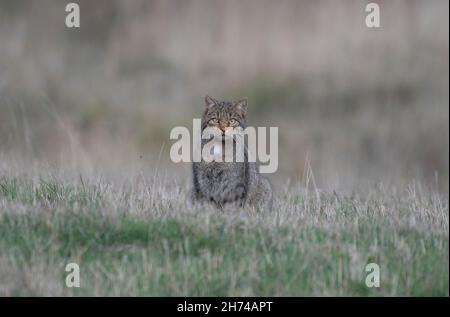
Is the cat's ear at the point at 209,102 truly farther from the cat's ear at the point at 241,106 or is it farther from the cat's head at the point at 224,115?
the cat's ear at the point at 241,106

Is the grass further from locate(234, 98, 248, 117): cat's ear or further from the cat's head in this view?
locate(234, 98, 248, 117): cat's ear

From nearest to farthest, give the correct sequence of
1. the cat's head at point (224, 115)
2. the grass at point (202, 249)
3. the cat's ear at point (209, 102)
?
the grass at point (202, 249) < the cat's head at point (224, 115) < the cat's ear at point (209, 102)

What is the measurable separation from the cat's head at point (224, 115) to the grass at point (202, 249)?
37.7 inches

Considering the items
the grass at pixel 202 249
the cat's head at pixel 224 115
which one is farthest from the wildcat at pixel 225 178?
the grass at pixel 202 249

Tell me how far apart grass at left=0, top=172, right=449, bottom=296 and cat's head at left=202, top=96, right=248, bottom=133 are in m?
0.96

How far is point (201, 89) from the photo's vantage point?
56.6ft

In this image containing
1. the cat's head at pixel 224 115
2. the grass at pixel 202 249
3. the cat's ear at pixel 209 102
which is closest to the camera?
the grass at pixel 202 249

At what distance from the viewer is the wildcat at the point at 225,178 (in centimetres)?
1000

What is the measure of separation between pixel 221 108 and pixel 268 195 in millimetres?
922

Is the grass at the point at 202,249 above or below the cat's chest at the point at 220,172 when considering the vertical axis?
below

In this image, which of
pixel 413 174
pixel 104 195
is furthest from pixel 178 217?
pixel 413 174

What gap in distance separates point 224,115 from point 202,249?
231cm

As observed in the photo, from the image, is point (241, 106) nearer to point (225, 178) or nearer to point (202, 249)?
point (225, 178)
